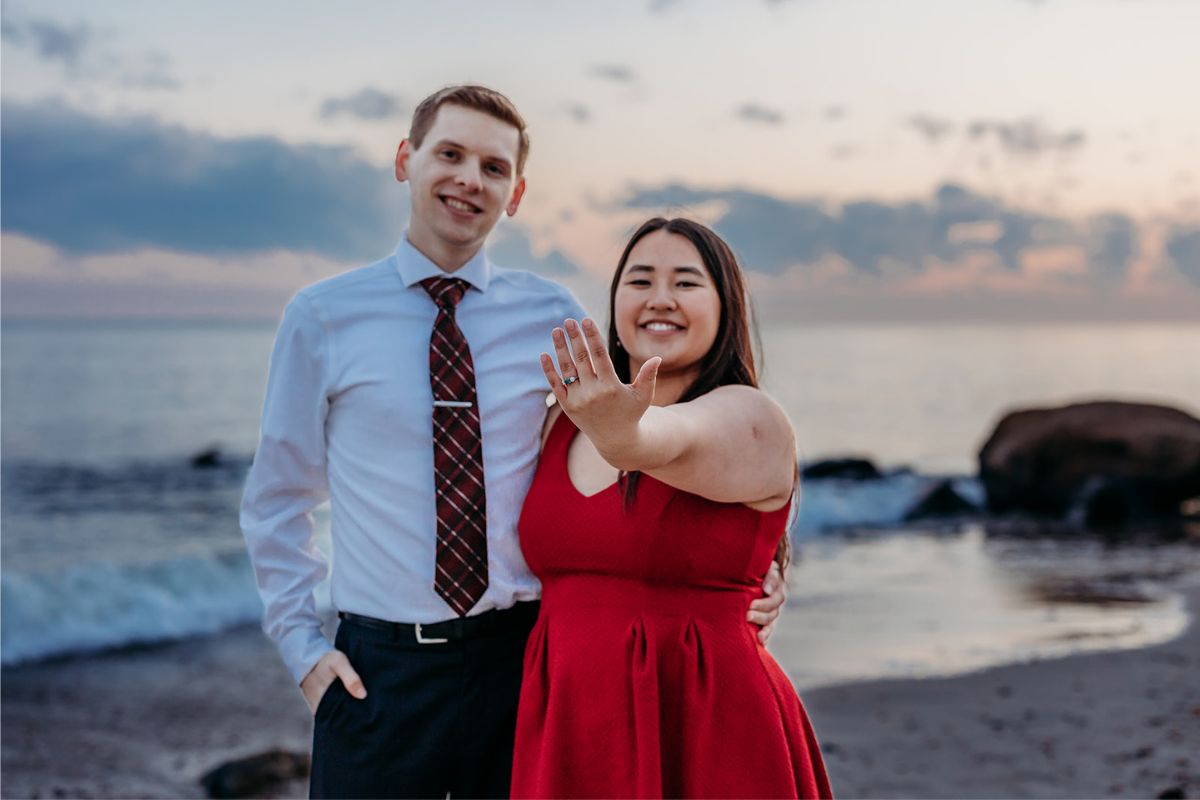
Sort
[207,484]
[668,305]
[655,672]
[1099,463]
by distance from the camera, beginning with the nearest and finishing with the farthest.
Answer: [655,672] → [668,305] → [1099,463] → [207,484]

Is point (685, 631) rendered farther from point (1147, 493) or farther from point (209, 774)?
point (1147, 493)

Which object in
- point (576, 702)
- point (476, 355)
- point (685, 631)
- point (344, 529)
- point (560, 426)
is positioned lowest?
point (576, 702)

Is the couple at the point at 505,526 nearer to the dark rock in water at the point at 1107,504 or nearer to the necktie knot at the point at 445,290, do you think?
the necktie knot at the point at 445,290

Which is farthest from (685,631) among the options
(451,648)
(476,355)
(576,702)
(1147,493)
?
(1147,493)

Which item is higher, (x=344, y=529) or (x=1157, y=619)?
(x=344, y=529)

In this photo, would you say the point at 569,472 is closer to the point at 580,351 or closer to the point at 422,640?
the point at 422,640

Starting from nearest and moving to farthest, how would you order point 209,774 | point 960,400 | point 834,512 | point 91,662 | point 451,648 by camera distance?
point 451,648
point 209,774
point 91,662
point 834,512
point 960,400

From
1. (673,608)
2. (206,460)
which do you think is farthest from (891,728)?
(206,460)

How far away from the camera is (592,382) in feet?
7.21

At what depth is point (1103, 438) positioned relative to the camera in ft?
49.0

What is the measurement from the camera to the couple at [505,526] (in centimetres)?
278

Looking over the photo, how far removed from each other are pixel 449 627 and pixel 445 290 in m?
0.96

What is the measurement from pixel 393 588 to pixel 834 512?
1429 centimetres

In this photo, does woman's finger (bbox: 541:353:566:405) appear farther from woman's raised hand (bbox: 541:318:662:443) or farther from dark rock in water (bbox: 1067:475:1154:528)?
dark rock in water (bbox: 1067:475:1154:528)
